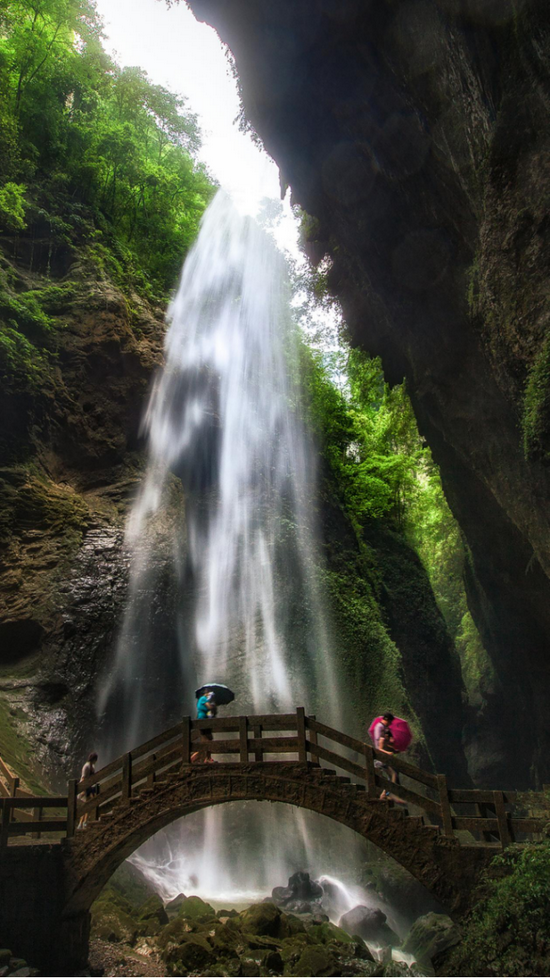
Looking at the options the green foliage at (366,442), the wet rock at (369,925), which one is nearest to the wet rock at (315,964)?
the wet rock at (369,925)

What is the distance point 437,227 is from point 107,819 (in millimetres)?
11900

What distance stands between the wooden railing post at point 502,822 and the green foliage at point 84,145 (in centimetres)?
1973

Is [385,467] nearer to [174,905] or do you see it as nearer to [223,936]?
[174,905]

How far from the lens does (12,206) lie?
59.7 ft

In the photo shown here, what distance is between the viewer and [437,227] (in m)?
11.7

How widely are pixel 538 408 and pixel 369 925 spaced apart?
1219cm

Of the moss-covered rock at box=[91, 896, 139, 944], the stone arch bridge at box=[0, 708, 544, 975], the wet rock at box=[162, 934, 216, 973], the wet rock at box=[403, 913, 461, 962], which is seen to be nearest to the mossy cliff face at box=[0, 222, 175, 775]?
the moss-covered rock at box=[91, 896, 139, 944]

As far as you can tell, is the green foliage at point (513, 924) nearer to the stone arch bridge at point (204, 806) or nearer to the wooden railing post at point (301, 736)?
the stone arch bridge at point (204, 806)

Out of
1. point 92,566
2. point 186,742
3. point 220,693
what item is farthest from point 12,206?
point 186,742

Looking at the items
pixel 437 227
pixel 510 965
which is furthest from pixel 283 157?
pixel 510 965

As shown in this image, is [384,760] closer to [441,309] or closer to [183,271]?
[441,309]

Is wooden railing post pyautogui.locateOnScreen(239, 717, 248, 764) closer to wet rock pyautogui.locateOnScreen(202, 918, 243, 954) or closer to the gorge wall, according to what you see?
wet rock pyautogui.locateOnScreen(202, 918, 243, 954)

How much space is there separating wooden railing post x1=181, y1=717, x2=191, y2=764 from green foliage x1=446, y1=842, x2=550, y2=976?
4.04 meters

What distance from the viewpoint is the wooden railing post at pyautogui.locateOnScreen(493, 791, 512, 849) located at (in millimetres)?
6949
